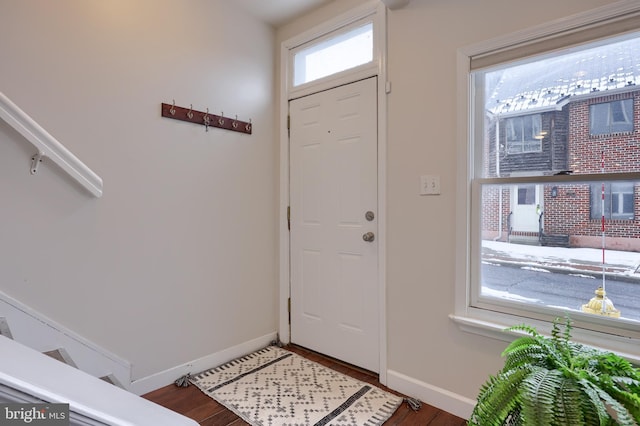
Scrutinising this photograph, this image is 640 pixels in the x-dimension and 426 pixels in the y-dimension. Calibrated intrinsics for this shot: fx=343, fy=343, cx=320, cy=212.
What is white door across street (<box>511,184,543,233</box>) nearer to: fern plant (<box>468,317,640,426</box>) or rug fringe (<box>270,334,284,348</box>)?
fern plant (<box>468,317,640,426</box>)

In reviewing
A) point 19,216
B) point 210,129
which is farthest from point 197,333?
point 210,129

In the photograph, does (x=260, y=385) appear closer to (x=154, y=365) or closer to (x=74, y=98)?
(x=154, y=365)

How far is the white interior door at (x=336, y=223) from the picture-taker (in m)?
2.30

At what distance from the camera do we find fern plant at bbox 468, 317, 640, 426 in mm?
985

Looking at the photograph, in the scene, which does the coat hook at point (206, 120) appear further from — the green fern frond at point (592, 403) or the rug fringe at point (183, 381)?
the green fern frond at point (592, 403)

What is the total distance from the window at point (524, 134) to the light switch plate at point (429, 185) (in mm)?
392

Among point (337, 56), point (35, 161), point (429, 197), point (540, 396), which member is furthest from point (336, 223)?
point (35, 161)

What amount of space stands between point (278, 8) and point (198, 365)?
8.63 ft

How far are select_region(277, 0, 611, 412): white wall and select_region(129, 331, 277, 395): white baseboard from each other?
1082mm

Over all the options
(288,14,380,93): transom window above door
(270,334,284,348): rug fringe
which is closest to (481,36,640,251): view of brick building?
(288,14,380,93): transom window above door

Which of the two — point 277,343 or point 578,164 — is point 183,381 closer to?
point 277,343

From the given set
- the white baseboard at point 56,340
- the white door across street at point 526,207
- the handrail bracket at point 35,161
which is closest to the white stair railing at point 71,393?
the white baseboard at point 56,340

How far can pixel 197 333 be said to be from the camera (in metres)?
2.35

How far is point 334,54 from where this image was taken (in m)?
2.55
